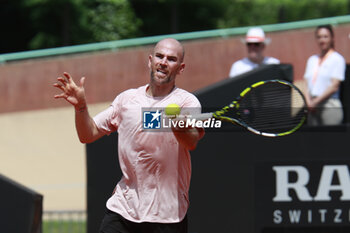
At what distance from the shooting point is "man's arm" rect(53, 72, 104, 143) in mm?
4156

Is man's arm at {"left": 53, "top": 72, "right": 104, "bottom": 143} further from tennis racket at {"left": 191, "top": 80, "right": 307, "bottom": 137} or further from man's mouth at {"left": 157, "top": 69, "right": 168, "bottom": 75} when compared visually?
tennis racket at {"left": 191, "top": 80, "right": 307, "bottom": 137}

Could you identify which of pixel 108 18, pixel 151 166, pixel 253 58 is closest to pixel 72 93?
pixel 151 166

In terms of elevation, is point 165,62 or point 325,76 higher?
point 325,76

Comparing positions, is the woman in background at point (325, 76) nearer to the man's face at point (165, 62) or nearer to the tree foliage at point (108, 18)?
the man's face at point (165, 62)

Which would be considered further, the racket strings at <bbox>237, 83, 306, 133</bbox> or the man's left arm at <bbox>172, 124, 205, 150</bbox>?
the racket strings at <bbox>237, 83, 306, 133</bbox>

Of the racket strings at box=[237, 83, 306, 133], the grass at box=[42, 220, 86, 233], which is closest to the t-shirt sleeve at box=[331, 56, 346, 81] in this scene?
the racket strings at box=[237, 83, 306, 133]

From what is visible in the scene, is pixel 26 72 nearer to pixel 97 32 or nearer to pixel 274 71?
pixel 97 32

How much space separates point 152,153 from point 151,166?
0.27 ft

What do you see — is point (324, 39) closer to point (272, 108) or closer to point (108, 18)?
point (272, 108)

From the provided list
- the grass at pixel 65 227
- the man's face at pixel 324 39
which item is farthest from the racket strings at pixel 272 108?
the grass at pixel 65 227

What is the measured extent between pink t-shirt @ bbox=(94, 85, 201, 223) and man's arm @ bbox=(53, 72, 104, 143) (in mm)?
194

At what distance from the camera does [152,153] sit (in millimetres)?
4250

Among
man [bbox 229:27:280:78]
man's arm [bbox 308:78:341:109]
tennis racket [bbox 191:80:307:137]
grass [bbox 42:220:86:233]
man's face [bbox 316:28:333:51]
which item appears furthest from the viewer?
grass [bbox 42:220:86:233]

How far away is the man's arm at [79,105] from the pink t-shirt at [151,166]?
0.64 ft
